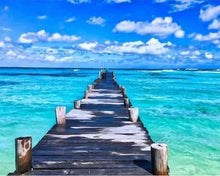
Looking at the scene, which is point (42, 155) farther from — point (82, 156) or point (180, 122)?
point (180, 122)

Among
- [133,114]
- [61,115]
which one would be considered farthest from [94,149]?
[133,114]

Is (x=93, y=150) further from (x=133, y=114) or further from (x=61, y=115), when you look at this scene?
(x=133, y=114)

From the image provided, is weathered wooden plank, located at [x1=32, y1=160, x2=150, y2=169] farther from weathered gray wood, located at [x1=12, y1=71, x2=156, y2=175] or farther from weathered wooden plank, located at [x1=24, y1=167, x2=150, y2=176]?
weathered wooden plank, located at [x1=24, y1=167, x2=150, y2=176]

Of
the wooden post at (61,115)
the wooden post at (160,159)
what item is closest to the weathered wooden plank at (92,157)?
the wooden post at (160,159)

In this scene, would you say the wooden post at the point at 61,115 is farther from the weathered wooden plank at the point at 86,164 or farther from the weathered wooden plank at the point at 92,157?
the weathered wooden plank at the point at 86,164

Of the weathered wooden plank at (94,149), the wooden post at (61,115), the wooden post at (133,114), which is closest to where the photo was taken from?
the weathered wooden plank at (94,149)

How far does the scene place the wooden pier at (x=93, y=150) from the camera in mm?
5125

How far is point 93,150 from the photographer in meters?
6.45

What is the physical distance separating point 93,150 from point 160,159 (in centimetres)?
198

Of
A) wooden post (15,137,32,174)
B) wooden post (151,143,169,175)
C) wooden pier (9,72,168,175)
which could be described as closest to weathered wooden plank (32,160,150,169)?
wooden pier (9,72,168,175)

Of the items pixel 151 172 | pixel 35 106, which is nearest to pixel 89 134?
pixel 151 172

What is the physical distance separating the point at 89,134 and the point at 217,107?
16.1 metres

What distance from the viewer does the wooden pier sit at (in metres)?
5.12

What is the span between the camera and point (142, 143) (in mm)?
6973
